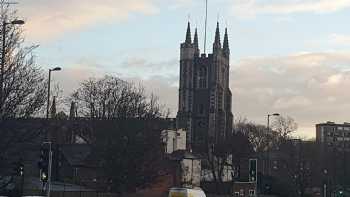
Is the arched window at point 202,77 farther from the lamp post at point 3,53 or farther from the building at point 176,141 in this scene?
the lamp post at point 3,53

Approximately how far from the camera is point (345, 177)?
390 ft

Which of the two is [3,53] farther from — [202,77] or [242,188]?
[202,77]

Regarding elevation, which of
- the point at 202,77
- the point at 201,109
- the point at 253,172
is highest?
the point at 202,77

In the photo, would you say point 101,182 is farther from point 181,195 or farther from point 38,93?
point 38,93

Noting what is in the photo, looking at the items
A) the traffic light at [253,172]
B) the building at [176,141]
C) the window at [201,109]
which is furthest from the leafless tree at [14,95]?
the window at [201,109]

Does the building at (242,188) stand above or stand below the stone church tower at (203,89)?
below

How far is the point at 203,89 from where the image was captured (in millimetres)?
182750

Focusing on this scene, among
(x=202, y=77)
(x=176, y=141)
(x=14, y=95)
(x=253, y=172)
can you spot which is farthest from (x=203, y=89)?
(x=14, y=95)

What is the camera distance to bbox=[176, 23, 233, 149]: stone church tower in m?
173

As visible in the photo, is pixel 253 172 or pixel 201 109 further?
pixel 201 109

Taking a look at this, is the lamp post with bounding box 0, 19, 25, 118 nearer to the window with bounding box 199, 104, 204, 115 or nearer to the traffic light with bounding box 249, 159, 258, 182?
the traffic light with bounding box 249, 159, 258, 182

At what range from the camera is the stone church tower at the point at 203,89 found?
6811 inches

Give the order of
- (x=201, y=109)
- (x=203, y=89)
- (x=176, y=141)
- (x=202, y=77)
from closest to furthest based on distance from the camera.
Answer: (x=176, y=141), (x=201, y=109), (x=203, y=89), (x=202, y=77)

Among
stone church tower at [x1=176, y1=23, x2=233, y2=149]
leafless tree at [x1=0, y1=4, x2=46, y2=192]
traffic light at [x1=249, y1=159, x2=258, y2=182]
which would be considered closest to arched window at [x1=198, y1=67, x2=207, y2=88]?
stone church tower at [x1=176, y1=23, x2=233, y2=149]
